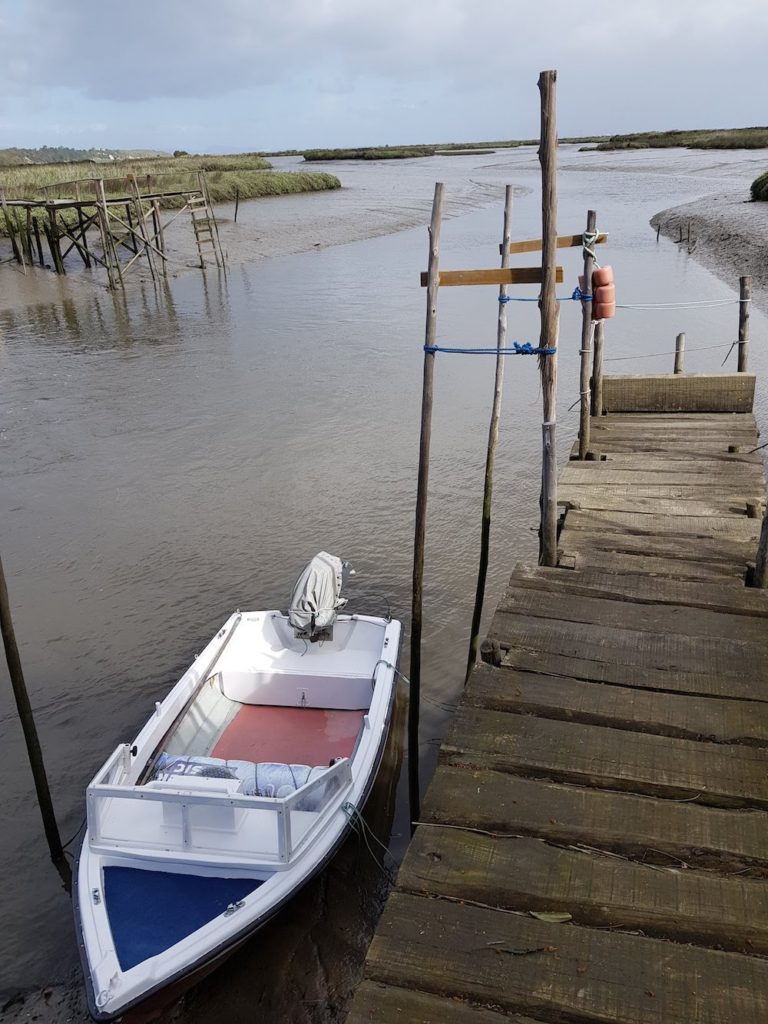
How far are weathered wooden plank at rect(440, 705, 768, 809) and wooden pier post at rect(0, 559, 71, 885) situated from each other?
324 cm

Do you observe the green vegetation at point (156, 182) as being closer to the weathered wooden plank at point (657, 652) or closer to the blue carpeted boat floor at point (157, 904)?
the weathered wooden plank at point (657, 652)

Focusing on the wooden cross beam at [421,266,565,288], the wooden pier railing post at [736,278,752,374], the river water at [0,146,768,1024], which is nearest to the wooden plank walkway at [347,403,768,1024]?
the river water at [0,146,768,1024]

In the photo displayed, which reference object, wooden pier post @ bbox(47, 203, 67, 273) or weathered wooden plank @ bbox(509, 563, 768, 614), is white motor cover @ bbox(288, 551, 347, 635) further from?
wooden pier post @ bbox(47, 203, 67, 273)

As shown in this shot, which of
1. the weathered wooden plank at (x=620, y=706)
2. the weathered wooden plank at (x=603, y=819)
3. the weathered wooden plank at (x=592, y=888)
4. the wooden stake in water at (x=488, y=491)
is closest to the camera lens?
the weathered wooden plank at (x=592, y=888)

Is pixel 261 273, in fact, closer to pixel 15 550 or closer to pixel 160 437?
pixel 160 437

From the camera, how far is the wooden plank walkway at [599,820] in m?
3.20

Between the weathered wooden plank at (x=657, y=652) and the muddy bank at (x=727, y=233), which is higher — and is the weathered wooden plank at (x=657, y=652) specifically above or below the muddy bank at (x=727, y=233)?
below

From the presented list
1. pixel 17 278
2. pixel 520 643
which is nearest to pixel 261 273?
pixel 17 278

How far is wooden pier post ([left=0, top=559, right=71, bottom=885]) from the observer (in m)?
5.61

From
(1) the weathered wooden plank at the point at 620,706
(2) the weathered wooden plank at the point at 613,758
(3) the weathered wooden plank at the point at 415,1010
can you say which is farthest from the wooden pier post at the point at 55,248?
(3) the weathered wooden plank at the point at 415,1010

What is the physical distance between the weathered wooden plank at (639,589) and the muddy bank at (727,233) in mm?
18310

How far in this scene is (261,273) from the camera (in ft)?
105

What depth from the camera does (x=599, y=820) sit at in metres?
3.93

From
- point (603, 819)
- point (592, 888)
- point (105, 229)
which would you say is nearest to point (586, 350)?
point (603, 819)
